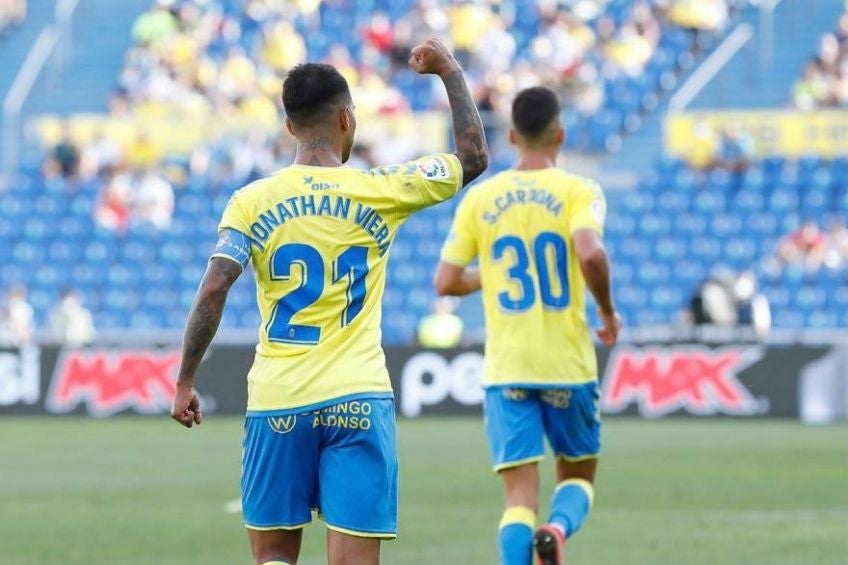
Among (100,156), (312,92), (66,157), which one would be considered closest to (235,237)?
(312,92)

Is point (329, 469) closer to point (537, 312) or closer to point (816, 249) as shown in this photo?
point (537, 312)

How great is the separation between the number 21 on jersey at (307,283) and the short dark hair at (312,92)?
1.40 feet

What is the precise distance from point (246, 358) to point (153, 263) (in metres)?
5.31

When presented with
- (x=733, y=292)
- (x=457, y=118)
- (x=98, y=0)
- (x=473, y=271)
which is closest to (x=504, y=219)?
(x=473, y=271)

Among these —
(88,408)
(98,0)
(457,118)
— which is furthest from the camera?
(98,0)

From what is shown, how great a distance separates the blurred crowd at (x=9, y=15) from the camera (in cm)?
3191

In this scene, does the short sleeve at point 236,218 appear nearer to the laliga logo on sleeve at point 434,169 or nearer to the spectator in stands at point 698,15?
the laliga logo on sleeve at point 434,169

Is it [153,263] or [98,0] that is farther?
[98,0]

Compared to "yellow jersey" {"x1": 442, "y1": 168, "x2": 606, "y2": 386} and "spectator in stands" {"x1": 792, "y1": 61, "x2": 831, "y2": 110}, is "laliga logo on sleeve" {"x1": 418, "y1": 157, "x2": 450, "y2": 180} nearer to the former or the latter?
"yellow jersey" {"x1": 442, "y1": 168, "x2": 606, "y2": 386}

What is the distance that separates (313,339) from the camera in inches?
233

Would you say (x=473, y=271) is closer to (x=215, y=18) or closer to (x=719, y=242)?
(x=719, y=242)

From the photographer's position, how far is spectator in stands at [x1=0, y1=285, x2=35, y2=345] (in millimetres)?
25547

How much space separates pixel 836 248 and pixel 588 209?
17.9 m

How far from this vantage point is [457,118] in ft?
20.4
